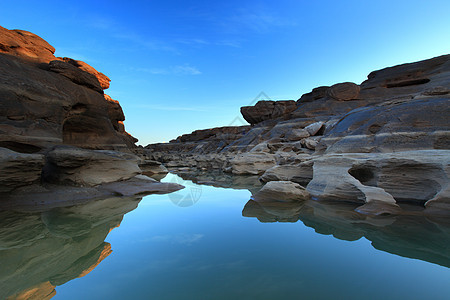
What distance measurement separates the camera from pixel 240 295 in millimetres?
2064

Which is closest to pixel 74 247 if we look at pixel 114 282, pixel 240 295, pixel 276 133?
pixel 114 282

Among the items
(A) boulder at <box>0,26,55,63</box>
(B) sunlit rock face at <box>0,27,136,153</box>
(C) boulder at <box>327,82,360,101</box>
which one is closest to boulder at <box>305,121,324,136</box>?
(C) boulder at <box>327,82,360,101</box>

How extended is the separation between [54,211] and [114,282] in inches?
148

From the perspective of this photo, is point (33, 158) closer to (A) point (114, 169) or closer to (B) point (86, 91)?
(A) point (114, 169)

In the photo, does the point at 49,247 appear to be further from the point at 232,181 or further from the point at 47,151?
the point at 232,181

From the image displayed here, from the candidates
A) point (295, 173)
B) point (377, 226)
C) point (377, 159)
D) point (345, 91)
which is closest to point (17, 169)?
point (377, 226)

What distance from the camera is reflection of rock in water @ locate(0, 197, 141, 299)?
230 centimetres

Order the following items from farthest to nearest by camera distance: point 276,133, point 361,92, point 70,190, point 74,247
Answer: point 361,92 < point 276,133 < point 70,190 < point 74,247

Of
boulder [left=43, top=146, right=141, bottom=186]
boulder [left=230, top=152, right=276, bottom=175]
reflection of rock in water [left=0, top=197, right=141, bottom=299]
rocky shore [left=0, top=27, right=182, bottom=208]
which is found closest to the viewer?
reflection of rock in water [left=0, top=197, right=141, bottom=299]

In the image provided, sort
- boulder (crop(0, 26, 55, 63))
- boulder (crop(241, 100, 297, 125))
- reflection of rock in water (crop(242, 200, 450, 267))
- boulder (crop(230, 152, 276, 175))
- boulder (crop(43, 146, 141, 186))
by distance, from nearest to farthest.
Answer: reflection of rock in water (crop(242, 200, 450, 267))
boulder (crop(43, 146, 141, 186))
boulder (crop(0, 26, 55, 63))
boulder (crop(230, 152, 276, 175))
boulder (crop(241, 100, 297, 125))

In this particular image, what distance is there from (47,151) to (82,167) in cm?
→ 111

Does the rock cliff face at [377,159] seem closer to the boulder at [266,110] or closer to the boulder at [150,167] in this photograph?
the boulder at [150,167]

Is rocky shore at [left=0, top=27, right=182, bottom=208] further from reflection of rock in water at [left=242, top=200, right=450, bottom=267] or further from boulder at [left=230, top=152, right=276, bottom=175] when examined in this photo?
boulder at [left=230, top=152, right=276, bottom=175]

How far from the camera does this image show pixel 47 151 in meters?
6.69
